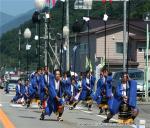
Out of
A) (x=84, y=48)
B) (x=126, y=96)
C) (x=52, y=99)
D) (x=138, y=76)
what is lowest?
(x=52, y=99)

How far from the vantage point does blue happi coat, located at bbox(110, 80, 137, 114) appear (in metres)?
16.7

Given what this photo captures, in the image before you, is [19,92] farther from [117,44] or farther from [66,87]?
[117,44]

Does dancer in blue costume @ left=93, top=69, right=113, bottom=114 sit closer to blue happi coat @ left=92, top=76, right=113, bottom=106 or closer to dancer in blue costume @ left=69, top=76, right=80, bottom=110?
blue happi coat @ left=92, top=76, right=113, bottom=106

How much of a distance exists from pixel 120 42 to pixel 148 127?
48187 mm

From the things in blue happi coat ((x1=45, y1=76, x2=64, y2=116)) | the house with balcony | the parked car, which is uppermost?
the house with balcony

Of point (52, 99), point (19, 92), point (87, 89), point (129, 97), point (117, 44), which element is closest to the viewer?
point (129, 97)

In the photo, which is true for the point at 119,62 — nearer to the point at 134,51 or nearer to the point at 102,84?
the point at 134,51

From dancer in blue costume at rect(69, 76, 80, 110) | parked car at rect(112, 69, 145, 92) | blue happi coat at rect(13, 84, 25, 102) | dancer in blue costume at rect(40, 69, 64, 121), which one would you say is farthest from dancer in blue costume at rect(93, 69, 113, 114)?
blue happi coat at rect(13, 84, 25, 102)

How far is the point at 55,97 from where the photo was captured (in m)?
18.4

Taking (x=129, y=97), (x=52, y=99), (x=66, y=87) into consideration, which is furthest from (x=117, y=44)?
(x=129, y=97)

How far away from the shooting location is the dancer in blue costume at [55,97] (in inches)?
723

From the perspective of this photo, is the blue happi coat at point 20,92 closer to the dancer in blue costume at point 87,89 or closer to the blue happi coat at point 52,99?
the dancer in blue costume at point 87,89

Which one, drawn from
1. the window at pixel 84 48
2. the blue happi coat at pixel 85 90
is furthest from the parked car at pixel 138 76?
the window at pixel 84 48

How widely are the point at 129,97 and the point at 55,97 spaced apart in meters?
2.75
